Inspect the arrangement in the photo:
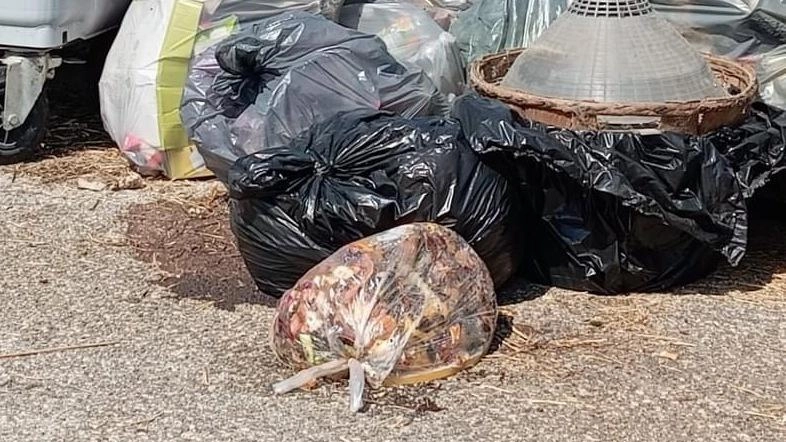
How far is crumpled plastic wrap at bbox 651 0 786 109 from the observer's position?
462cm

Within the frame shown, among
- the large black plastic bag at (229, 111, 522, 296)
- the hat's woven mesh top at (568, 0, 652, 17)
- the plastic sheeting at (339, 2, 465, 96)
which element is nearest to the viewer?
the large black plastic bag at (229, 111, 522, 296)

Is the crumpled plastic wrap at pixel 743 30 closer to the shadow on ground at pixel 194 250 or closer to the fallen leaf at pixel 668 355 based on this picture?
the fallen leaf at pixel 668 355

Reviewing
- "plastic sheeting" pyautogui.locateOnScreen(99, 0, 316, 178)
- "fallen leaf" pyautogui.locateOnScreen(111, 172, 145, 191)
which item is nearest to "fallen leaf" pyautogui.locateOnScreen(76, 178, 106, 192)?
"fallen leaf" pyautogui.locateOnScreen(111, 172, 145, 191)

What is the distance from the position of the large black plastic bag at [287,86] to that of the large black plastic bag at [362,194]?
0.53 meters

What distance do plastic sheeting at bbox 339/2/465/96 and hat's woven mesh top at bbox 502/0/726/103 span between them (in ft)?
2.70

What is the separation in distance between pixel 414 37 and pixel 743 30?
1305mm

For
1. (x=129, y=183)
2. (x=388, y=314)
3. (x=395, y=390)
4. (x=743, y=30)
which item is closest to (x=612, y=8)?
(x=743, y=30)

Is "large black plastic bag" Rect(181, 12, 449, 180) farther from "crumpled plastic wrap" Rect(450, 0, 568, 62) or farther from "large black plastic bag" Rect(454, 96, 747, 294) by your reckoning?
"large black plastic bag" Rect(454, 96, 747, 294)

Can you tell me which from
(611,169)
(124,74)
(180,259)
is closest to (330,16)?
(124,74)

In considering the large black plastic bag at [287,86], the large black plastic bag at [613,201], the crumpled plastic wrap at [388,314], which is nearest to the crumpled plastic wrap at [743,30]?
the large black plastic bag at [613,201]

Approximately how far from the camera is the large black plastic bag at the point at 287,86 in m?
4.45

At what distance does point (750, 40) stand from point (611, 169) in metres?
1.39

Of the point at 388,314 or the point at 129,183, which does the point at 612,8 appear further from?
the point at 129,183

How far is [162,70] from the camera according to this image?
5164 millimetres
